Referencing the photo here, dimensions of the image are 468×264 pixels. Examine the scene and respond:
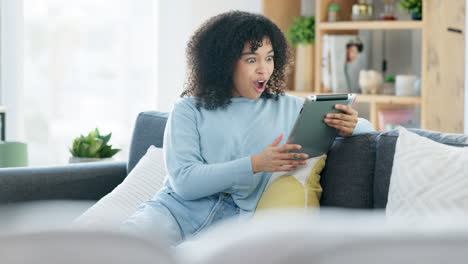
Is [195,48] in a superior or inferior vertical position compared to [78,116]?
superior

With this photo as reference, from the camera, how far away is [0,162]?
8.63 feet

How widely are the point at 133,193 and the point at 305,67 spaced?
220 cm

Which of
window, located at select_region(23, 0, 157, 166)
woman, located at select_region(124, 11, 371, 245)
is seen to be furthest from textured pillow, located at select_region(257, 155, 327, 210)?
window, located at select_region(23, 0, 157, 166)

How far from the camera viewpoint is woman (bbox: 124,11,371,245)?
1.70 m

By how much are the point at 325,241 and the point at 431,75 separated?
309 centimetres

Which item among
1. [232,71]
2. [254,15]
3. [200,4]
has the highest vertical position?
[200,4]

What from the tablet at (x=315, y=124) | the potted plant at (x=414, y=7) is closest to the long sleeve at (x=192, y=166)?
the tablet at (x=315, y=124)

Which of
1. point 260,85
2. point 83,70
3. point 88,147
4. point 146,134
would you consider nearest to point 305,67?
point 83,70

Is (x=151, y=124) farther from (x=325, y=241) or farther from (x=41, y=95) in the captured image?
(x=41, y=95)

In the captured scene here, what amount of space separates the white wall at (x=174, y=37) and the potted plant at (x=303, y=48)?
0.61 m

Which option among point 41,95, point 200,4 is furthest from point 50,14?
point 200,4

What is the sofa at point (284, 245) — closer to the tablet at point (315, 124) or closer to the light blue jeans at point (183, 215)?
the tablet at point (315, 124)

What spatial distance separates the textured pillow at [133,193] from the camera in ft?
6.51

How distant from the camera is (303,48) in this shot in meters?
4.05
